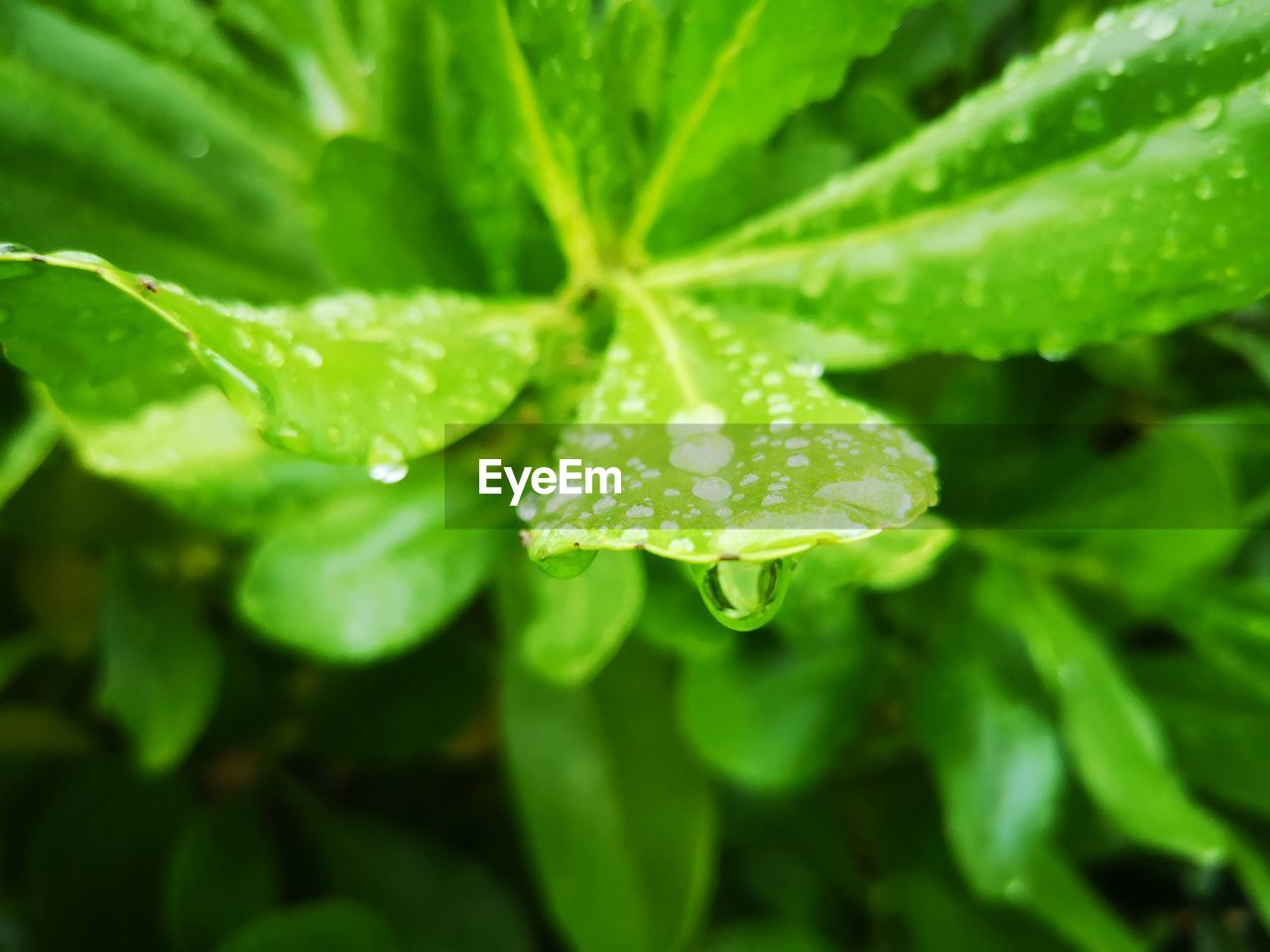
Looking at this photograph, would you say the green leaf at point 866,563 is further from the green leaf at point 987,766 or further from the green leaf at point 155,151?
the green leaf at point 155,151

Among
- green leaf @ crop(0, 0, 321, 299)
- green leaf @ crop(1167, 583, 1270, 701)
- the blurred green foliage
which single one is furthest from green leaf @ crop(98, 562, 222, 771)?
green leaf @ crop(1167, 583, 1270, 701)

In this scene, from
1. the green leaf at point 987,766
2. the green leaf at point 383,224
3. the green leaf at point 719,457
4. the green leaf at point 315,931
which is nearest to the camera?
the green leaf at point 719,457

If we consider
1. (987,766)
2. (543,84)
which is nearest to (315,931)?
(987,766)

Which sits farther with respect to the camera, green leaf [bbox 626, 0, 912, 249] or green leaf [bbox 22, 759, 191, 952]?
green leaf [bbox 22, 759, 191, 952]

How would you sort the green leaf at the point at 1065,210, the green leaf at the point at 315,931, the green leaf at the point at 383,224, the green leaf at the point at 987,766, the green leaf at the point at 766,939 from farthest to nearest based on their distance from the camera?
the green leaf at the point at 766,939 < the green leaf at the point at 315,931 < the green leaf at the point at 987,766 < the green leaf at the point at 383,224 < the green leaf at the point at 1065,210

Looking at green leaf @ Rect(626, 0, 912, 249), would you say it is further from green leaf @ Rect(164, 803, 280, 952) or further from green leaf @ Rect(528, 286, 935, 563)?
green leaf @ Rect(164, 803, 280, 952)

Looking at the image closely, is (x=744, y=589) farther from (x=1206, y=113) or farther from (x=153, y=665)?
(x=153, y=665)

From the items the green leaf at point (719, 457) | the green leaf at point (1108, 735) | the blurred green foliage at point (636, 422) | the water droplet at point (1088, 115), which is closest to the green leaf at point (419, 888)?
the blurred green foliage at point (636, 422)

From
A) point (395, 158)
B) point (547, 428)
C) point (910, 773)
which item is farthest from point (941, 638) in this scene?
point (395, 158)
